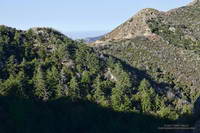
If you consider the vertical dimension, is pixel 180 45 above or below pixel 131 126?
above

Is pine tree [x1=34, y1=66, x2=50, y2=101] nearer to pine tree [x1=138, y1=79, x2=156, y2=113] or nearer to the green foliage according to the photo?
the green foliage

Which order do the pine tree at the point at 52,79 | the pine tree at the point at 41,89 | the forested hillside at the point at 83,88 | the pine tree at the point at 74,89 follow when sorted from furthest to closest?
1. the pine tree at the point at 52,79
2. the pine tree at the point at 74,89
3. the pine tree at the point at 41,89
4. the forested hillside at the point at 83,88

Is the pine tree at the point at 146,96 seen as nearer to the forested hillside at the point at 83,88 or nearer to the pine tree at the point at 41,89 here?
the forested hillside at the point at 83,88

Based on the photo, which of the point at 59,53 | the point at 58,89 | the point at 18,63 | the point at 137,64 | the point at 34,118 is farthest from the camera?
the point at 137,64

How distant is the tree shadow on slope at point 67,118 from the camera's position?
252ft

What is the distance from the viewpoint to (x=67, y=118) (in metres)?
81.6

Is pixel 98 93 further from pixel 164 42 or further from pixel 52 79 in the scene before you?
pixel 164 42

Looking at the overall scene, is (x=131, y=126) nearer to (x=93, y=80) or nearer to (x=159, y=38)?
(x=93, y=80)

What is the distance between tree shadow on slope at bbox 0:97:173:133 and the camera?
76.9 metres

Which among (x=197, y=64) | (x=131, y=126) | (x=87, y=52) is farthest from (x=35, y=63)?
(x=197, y=64)

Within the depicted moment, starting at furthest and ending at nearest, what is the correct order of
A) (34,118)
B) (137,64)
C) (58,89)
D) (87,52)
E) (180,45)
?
(180,45) → (137,64) → (87,52) → (58,89) → (34,118)

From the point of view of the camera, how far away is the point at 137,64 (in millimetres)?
123250

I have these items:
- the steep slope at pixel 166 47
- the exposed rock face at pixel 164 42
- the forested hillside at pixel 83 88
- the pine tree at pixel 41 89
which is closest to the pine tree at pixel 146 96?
the forested hillside at pixel 83 88

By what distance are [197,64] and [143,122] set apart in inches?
1882
